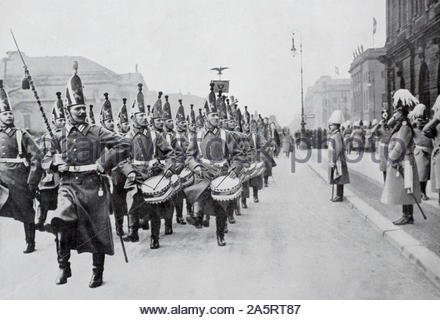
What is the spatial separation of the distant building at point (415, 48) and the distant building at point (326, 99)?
3253 millimetres

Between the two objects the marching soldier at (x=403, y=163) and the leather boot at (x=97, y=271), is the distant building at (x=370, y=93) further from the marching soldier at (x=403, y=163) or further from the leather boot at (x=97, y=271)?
the leather boot at (x=97, y=271)

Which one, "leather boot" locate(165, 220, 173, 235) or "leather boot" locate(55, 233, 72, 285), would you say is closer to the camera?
"leather boot" locate(55, 233, 72, 285)

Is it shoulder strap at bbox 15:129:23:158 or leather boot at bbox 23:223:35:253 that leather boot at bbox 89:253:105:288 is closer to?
leather boot at bbox 23:223:35:253

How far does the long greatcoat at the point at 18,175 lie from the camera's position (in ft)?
21.5

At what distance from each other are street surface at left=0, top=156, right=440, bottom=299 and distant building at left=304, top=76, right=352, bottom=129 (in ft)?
44.1

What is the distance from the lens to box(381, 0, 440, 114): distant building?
1344 centimetres

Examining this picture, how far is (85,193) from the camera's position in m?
5.14

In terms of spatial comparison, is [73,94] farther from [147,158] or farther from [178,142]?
[178,142]

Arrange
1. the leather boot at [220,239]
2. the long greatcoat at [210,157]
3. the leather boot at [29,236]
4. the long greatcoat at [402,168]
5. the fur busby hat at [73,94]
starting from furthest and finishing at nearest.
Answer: the long greatcoat at [402,168], the long greatcoat at [210,157], the leather boot at [220,239], the leather boot at [29,236], the fur busby hat at [73,94]

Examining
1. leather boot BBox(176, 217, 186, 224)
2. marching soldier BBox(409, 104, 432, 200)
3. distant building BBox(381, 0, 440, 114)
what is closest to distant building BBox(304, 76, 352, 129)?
distant building BBox(381, 0, 440, 114)

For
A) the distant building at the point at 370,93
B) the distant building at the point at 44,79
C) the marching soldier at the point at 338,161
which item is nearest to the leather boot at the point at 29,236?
the distant building at the point at 44,79
